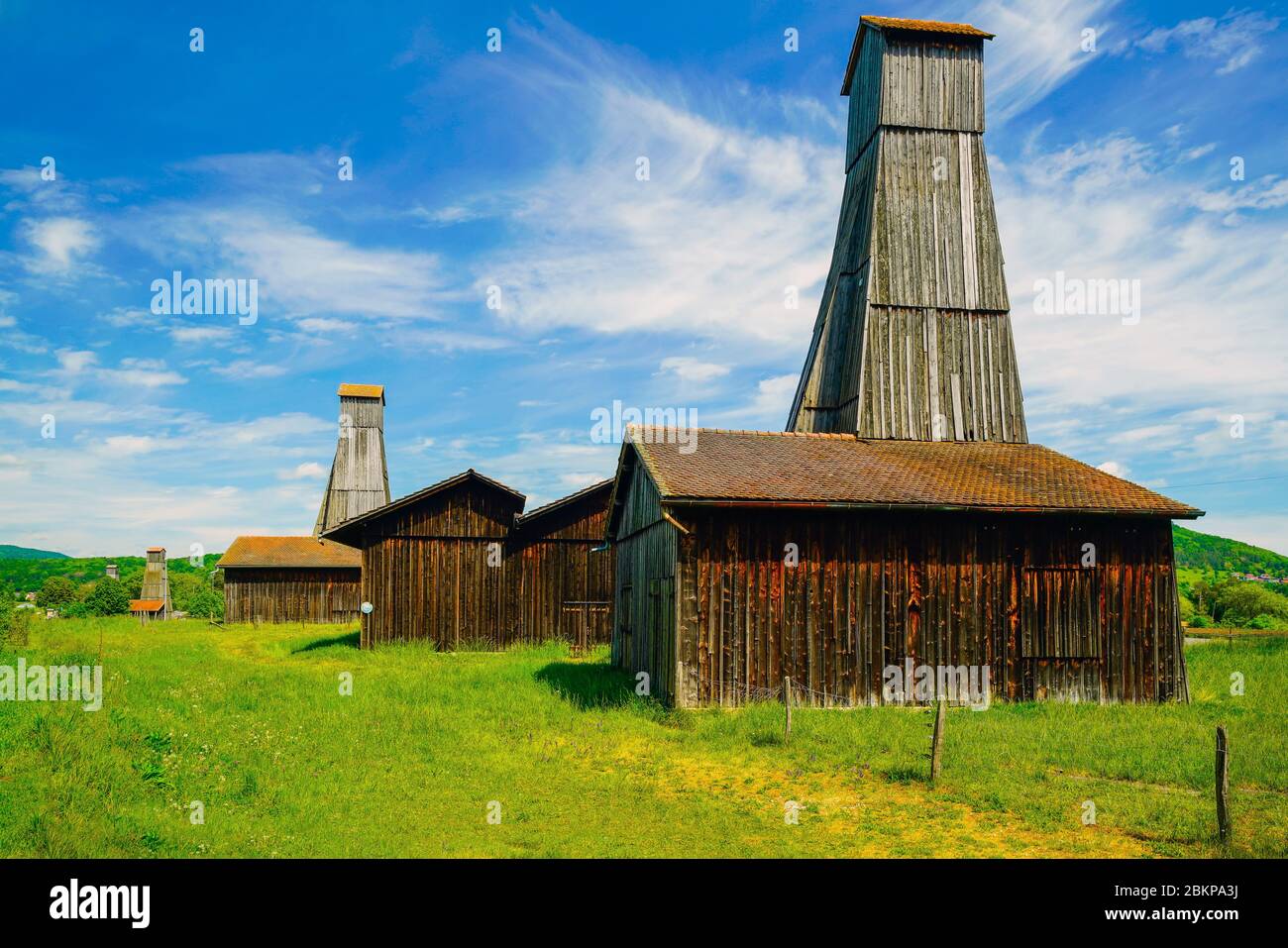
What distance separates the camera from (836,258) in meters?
26.5

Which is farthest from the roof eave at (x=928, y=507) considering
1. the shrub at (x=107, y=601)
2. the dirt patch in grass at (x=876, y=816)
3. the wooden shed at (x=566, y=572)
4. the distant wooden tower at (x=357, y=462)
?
the shrub at (x=107, y=601)

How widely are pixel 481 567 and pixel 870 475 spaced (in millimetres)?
15170

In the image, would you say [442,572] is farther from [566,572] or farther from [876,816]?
[876,816]

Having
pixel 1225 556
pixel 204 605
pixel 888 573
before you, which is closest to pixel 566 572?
pixel 888 573

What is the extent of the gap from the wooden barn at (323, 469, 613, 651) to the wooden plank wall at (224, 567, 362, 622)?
18452 mm

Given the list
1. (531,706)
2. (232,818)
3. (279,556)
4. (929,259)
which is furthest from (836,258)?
(279,556)

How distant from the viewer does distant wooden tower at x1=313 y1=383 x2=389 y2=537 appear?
48.8 metres

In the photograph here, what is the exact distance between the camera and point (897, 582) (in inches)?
684

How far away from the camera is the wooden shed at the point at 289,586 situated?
45.6 metres

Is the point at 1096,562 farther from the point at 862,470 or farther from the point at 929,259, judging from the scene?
the point at 929,259

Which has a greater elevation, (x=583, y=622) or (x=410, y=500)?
(x=410, y=500)

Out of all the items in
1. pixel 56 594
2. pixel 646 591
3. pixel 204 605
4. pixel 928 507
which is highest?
pixel 928 507
